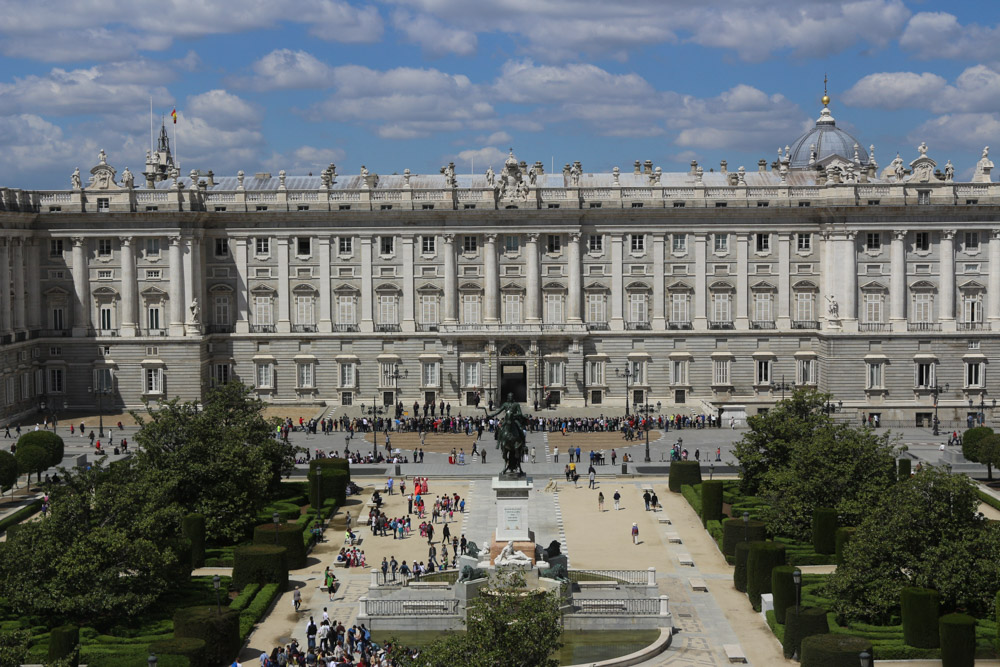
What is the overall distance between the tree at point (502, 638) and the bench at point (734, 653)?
10008mm

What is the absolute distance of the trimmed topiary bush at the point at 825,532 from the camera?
200ft

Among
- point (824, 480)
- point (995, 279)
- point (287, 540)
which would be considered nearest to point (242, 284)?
point (287, 540)

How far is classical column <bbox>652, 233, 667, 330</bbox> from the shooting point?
343 feet

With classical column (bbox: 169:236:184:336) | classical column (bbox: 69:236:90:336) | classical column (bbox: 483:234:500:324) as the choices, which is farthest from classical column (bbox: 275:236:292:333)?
classical column (bbox: 483:234:500:324)

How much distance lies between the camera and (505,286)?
105 metres

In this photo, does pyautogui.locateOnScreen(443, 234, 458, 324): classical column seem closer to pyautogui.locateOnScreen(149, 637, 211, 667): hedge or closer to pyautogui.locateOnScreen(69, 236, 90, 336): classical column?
pyautogui.locateOnScreen(69, 236, 90, 336): classical column

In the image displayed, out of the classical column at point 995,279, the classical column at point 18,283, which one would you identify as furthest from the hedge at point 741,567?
the classical column at point 18,283

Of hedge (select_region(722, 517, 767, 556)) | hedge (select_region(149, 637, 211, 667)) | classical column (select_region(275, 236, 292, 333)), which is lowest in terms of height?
hedge (select_region(149, 637, 211, 667))

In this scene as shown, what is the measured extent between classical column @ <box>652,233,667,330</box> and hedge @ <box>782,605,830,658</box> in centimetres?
5650

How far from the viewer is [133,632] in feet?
165

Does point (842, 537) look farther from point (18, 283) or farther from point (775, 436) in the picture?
point (18, 283)

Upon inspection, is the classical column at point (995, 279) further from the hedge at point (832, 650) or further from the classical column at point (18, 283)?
the classical column at point (18, 283)

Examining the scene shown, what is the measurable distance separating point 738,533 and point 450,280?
4651 cm

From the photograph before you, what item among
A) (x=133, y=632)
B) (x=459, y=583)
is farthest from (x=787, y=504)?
(x=133, y=632)
